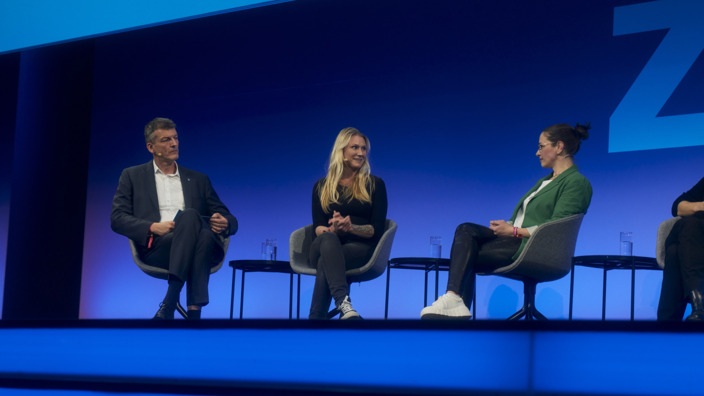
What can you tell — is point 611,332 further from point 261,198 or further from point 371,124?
point 261,198

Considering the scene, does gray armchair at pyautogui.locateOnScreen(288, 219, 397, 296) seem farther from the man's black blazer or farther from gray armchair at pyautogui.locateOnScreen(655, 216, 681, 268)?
gray armchair at pyautogui.locateOnScreen(655, 216, 681, 268)

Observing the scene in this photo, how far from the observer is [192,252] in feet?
12.3

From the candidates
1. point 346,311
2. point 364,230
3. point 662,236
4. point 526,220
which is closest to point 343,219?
point 364,230

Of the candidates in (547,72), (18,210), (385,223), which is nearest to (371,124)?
(547,72)

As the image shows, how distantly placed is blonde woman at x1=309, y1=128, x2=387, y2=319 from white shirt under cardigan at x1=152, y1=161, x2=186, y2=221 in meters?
0.74

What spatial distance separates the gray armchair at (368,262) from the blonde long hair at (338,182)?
0.20 meters

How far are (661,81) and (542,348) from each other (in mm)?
3598

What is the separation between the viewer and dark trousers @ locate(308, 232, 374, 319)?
11.8 ft

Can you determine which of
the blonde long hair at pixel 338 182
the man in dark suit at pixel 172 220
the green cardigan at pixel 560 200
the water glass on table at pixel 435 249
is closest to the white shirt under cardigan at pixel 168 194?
the man in dark suit at pixel 172 220

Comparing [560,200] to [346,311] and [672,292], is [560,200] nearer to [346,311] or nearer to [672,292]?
[672,292]

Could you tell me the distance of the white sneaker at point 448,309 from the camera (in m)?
3.28

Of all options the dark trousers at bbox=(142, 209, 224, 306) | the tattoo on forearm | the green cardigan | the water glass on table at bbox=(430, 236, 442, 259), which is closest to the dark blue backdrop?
the water glass on table at bbox=(430, 236, 442, 259)

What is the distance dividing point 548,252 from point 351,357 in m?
1.95

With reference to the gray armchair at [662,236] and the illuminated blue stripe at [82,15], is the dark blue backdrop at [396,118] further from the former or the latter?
the illuminated blue stripe at [82,15]
